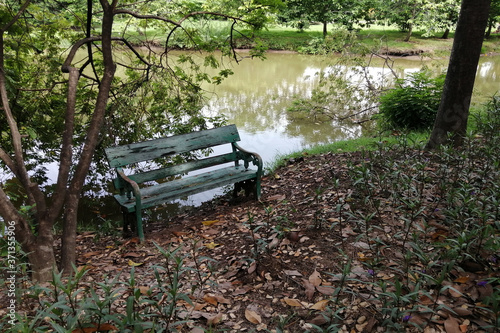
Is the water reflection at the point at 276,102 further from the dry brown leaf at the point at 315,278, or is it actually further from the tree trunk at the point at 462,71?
the dry brown leaf at the point at 315,278

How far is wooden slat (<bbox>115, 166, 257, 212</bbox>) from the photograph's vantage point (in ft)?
13.7

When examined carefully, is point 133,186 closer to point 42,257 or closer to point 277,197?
point 42,257

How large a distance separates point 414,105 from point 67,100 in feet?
20.9

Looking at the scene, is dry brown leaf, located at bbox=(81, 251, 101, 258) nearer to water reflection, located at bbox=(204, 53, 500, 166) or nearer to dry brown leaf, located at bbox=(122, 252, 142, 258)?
dry brown leaf, located at bbox=(122, 252, 142, 258)

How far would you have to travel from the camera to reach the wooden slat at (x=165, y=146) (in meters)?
4.28

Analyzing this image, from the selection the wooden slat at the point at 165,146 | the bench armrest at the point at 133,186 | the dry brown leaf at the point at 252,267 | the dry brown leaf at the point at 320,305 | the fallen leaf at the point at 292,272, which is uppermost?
the wooden slat at the point at 165,146

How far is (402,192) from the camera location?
11.8 ft

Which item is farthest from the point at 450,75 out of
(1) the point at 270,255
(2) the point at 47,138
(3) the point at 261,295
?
(2) the point at 47,138

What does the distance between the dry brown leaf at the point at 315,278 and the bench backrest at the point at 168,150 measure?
2.48 meters

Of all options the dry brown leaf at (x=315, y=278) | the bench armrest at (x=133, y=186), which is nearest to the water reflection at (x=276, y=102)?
the bench armrest at (x=133, y=186)

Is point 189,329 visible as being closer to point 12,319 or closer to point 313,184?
point 12,319

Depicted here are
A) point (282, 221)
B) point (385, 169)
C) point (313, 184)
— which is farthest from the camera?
point (313, 184)

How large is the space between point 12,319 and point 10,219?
1.03 m

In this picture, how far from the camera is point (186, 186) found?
454 cm
